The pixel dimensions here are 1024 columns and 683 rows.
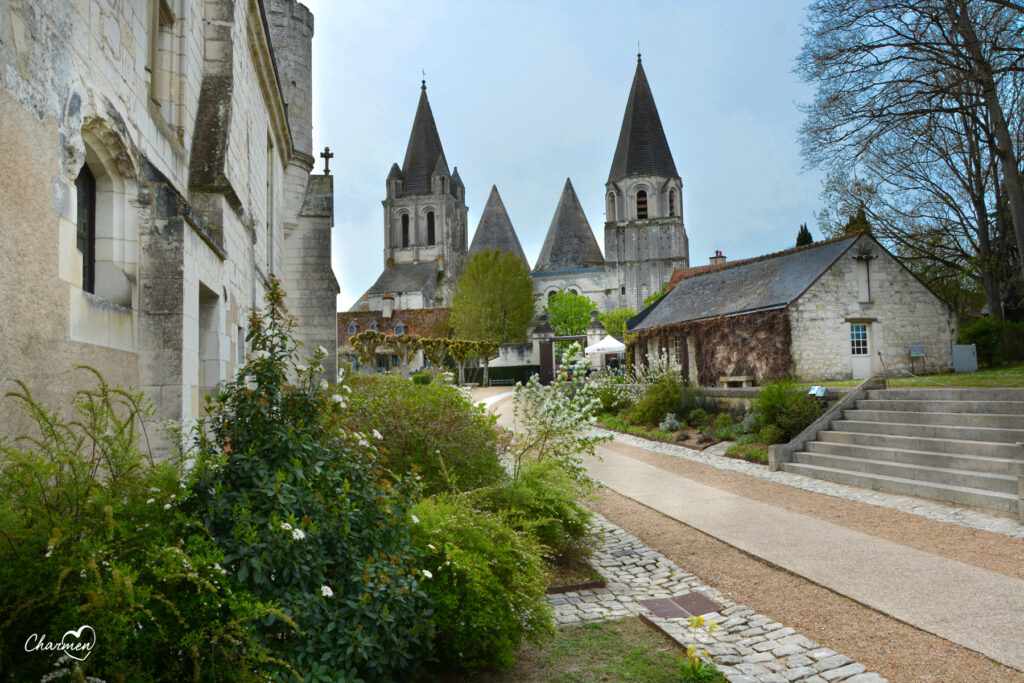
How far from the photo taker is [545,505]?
5.06 metres

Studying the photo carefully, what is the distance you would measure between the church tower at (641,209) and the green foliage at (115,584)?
62.5 m

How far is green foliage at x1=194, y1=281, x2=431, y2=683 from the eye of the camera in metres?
2.46

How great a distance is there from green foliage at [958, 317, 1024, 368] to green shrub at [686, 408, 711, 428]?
10633 millimetres

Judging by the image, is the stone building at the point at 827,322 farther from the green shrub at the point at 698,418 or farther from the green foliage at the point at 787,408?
the green foliage at the point at 787,408

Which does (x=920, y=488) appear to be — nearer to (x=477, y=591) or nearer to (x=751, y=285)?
(x=477, y=591)

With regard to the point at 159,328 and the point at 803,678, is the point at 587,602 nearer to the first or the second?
the point at 803,678

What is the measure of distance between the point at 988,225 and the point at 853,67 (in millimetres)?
11852

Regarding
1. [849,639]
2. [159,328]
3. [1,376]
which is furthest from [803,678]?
[159,328]

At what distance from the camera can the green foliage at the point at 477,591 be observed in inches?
123

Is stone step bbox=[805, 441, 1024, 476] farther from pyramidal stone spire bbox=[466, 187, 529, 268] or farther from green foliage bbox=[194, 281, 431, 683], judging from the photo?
pyramidal stone spire bbox=[466, 187, 529, 268]

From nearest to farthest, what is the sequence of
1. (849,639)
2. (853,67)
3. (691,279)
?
(849,639), (853,67), (691,279)

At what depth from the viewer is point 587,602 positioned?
4473 millimetres

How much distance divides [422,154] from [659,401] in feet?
209

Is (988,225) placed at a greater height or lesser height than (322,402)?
greater
